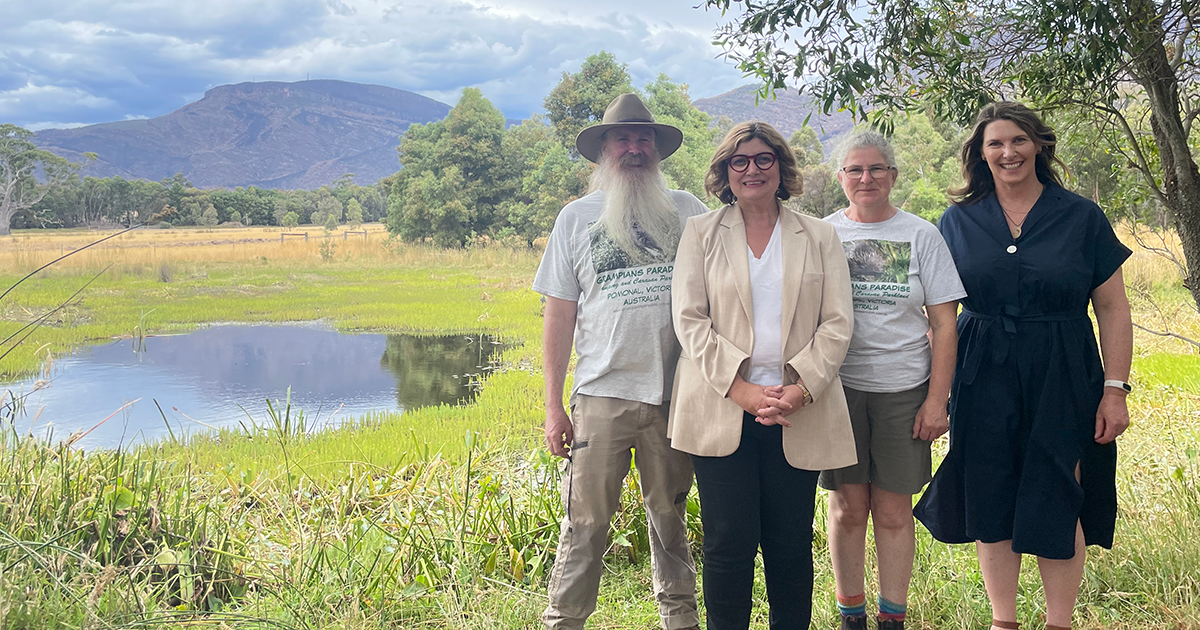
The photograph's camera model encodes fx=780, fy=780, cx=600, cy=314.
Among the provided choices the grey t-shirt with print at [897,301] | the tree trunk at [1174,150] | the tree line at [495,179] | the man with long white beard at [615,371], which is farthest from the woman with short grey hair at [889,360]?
the tree line at [495,179]

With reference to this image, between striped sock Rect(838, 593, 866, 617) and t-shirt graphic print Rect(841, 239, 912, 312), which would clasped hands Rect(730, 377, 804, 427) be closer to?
t-shirt graphic print Rect(841, 239, 912, 312)

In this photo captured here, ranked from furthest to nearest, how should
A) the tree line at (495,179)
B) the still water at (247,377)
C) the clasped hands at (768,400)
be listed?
the tree line at (495,179) → the still water at (247,377) → the clasped hands at (768,400)

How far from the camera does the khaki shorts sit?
2.34 meters

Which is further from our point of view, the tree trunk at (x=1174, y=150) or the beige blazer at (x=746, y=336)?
the tree trunk at (x=1174, y=150)

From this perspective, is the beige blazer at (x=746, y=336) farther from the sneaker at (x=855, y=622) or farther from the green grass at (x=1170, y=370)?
the green grass at (x=1170, y=370)

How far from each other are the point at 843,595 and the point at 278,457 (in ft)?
17.0

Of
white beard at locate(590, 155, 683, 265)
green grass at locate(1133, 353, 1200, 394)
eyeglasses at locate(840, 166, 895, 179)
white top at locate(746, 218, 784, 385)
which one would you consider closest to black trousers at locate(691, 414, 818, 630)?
white top at locate(746, 218, 784, 385)

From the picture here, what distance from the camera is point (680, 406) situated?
218 centimetres

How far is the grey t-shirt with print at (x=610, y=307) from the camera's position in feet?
7.74

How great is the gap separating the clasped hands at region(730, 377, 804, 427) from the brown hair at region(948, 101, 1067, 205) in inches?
36.9

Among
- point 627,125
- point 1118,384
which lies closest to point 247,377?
point 627,125

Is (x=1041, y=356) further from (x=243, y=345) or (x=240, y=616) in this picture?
(x=243, y=345)

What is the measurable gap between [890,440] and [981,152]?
0.92 m

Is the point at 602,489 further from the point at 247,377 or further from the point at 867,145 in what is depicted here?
the point at 247,377
